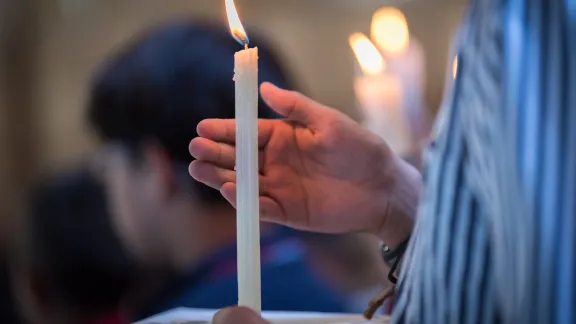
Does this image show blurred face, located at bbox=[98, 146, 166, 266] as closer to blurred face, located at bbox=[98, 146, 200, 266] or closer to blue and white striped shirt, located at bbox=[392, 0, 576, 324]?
blurred face, located at bbox=[98, 146, 200, 266]

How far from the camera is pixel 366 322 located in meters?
0.36

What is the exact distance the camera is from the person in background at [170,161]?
562 mm

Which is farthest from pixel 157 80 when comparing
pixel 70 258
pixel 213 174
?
pixel 213 174

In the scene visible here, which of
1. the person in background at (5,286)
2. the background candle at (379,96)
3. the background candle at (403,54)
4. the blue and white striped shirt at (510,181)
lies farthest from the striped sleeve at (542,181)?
the person in background at (5,286)

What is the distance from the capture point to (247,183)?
232mm

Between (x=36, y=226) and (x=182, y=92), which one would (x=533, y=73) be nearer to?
(x=182, y=92)

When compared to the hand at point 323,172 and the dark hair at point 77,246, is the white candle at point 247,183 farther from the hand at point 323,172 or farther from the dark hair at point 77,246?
the dark hair at point 77,246

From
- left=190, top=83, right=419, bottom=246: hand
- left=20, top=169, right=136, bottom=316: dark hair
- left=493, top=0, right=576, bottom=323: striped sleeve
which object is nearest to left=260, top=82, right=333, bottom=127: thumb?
left=190, top=83, right=419, bottom=246: hand

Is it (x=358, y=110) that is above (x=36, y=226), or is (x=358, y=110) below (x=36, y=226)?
above

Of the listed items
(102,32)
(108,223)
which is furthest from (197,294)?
(102,32)

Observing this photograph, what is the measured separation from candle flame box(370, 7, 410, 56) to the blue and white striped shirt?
1.54ft

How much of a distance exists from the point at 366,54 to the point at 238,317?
53 centimetres

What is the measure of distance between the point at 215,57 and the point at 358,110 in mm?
165

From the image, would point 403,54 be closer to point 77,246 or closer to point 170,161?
point 170,161
